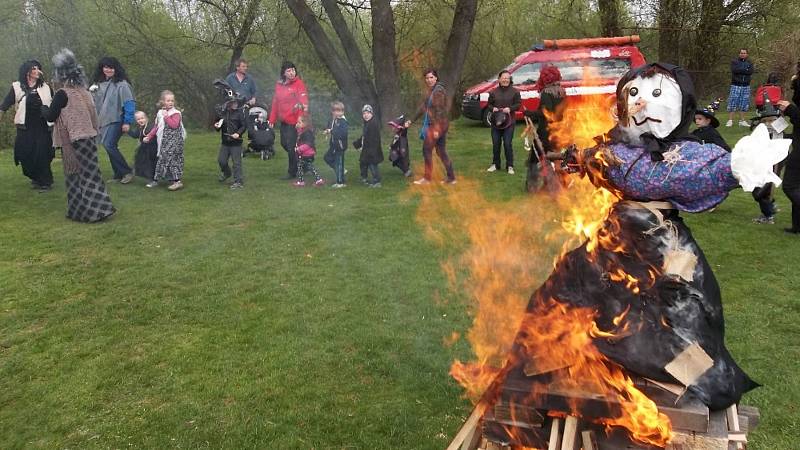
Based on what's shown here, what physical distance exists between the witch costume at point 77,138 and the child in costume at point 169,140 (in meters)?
1.94

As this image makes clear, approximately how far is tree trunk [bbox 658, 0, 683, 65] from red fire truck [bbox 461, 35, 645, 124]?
3.27 meters

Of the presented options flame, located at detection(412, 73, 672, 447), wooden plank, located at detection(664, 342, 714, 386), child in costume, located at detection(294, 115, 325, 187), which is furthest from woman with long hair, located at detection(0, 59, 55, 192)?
wooden plank, located at detection(664, 342, 714, 386)

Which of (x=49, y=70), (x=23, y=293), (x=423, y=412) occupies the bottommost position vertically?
(x=423, y=412)

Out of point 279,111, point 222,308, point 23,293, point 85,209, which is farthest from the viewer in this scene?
point 279,111

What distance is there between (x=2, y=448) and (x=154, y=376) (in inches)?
40.2

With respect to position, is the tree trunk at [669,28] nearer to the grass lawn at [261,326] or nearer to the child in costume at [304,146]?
the grass lawn at [261,326]

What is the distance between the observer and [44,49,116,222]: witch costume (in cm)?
817

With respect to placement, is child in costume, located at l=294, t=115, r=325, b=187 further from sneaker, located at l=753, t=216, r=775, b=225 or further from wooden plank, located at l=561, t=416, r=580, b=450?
wooden plank, located at l=561, t=416, r=580, b=450

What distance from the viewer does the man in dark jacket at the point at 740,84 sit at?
52.4ft

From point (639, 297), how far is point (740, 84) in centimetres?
1621

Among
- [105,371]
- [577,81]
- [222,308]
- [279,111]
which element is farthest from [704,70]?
[105,371]

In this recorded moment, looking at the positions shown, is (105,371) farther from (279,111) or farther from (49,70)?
(49,70)

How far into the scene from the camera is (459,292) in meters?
6.00

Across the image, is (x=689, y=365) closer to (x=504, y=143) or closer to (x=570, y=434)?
(x=570, y=434)
